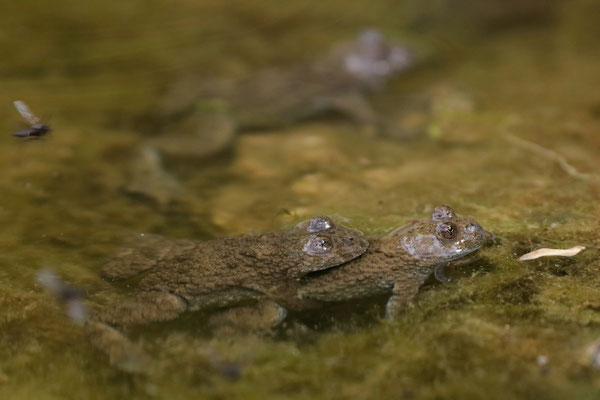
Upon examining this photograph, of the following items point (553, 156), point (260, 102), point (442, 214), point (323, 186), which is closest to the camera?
point (442, 214)

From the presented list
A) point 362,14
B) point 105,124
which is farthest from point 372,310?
point 362,14

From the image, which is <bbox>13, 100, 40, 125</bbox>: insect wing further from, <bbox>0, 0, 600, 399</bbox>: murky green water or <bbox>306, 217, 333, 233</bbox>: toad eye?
<bbox>306, 217, 333, 233</bbox>: toad eye

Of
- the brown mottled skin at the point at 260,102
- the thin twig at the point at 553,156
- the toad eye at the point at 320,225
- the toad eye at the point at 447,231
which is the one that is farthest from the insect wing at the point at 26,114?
the thin twig at the point at 553,156

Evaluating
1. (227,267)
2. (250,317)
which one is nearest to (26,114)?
(227,267)

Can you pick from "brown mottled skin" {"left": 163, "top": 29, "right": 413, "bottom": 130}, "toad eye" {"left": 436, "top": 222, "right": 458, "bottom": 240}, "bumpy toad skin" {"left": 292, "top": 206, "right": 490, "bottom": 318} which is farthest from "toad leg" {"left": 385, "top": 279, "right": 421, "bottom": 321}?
"brown mottled skin" {"left": 163, "top": 29, "right": 413, "bottom": 130}

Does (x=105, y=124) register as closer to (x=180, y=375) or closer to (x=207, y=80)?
(x=207, y=80)

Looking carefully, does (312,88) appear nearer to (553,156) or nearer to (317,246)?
(553,156)
